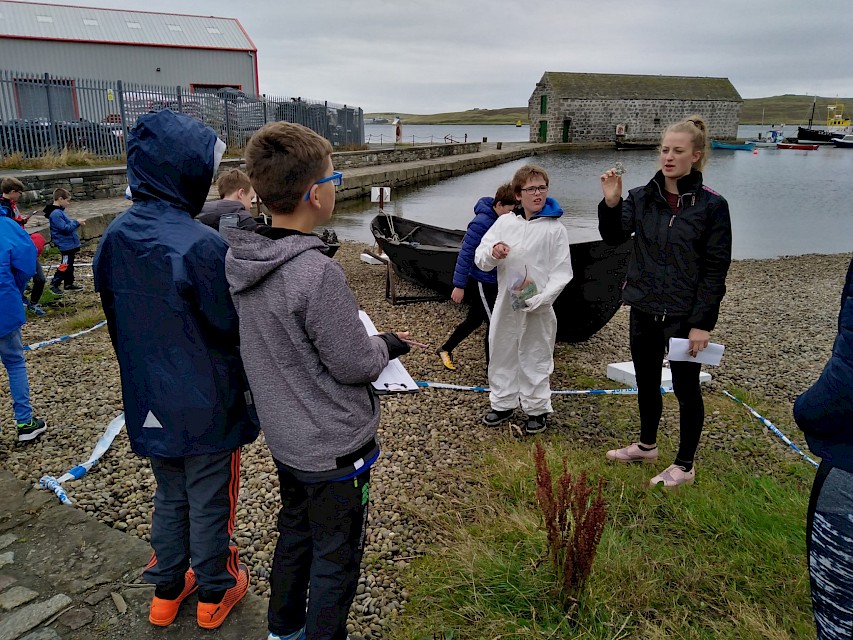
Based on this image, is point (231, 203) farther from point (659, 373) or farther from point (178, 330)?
point (659, 373)

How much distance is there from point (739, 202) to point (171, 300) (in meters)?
29.4

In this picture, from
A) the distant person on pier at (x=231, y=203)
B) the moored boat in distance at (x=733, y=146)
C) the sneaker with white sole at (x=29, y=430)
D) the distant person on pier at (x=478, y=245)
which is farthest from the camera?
the moored boat in distance at (x=733, y=146)

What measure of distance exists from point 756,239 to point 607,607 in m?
18.6

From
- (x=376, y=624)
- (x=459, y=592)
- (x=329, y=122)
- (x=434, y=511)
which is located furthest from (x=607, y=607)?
(x=329, y=122)

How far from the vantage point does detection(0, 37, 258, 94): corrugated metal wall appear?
2433cm

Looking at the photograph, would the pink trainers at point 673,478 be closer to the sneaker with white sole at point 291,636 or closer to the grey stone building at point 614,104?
the sneaker with white sole at point 291,636


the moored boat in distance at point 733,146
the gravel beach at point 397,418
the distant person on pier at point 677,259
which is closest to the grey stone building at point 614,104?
the moored boat in distance at point 733,146

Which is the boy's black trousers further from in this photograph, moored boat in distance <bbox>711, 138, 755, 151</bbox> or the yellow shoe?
moored boat in distance <bbox>711, 138, 755, 151</bbox>

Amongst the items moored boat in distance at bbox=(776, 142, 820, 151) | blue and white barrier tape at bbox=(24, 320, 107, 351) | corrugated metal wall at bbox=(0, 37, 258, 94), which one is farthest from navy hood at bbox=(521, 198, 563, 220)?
moored boat in distance at bbox=(776, 142, 820, 151)

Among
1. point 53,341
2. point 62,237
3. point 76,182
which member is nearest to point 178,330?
point 53,341

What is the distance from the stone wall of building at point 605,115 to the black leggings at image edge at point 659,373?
6172 cm

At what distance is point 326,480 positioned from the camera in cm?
185

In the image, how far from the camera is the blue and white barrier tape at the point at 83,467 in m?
3.25

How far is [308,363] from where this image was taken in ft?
5.83
